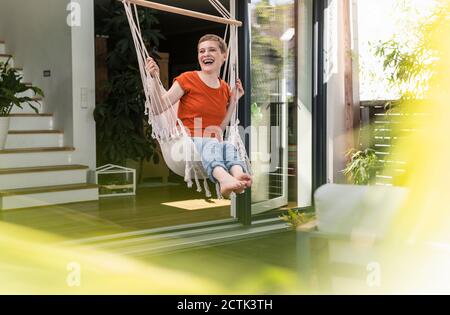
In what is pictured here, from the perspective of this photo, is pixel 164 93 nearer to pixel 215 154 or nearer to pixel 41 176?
pixel 215 154

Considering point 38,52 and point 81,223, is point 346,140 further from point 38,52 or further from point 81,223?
point 38,52

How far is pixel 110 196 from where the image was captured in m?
6.40

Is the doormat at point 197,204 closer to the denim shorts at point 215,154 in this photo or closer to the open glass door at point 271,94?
the open glass door at point 271,94

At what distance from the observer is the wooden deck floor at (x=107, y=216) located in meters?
4.66

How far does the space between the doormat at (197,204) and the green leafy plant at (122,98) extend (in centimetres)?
90

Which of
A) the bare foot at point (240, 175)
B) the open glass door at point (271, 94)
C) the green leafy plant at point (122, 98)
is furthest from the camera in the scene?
the green leafy plant at point (122, 98)

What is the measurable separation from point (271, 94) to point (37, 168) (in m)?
→ 2.43

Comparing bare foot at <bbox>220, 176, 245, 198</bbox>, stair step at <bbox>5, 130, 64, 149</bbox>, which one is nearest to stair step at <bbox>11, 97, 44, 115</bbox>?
stair step at <bbox>5, 130, 64, 149</bbox>

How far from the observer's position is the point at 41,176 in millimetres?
5828

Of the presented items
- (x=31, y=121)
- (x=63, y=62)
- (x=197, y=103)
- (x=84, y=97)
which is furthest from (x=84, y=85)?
(x=197, y=103)

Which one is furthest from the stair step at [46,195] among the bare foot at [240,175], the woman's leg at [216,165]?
the bare foot at [240,175]

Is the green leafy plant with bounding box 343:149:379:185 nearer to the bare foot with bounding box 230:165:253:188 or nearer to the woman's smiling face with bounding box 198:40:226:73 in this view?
the bare foot with bounding box 230:165:253:188

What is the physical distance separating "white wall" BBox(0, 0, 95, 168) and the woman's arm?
2.77m

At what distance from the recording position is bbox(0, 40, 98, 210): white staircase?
5557 mm
